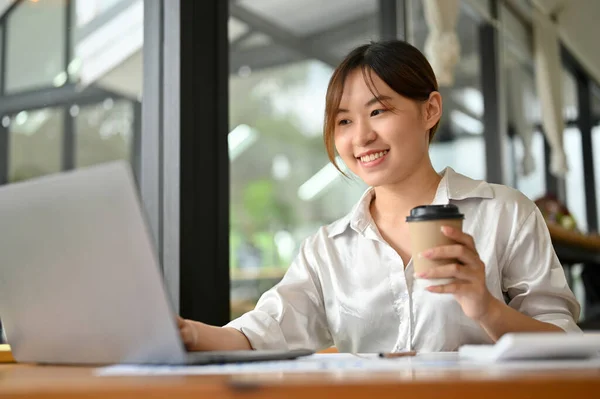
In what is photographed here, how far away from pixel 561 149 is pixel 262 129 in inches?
106

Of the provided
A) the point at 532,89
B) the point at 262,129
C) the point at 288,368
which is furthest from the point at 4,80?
the point at 532,89

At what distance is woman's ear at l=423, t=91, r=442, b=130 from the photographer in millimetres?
1567

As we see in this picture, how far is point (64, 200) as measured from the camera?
2.82 ft

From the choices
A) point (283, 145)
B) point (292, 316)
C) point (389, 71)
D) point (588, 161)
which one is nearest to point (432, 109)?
point (389, 71)

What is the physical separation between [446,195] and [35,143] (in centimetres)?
122

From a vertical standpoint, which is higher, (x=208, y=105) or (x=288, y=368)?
(x=208, y=105)

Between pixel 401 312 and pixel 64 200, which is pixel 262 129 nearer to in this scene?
pixel 401 312

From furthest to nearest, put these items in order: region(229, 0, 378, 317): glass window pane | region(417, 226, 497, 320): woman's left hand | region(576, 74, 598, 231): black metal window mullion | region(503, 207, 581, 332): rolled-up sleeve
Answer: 1. region(576, 74, 598, 231): black metal window mullion
2. region(229, 0, 378, 317): glass window pane
3. region(503, 207, 581, 332): rolled-up sleeve
4. region(417, 226, 497, 320): woman's left hand

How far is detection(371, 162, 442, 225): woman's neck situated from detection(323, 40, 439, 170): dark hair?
0.17 meters

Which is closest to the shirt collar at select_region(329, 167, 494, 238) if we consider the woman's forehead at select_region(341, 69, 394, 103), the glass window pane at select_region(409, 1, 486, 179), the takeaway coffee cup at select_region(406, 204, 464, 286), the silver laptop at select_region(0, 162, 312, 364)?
the woman's forehead at select_region(341, 69, 394, 103)

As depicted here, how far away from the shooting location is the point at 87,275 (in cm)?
89

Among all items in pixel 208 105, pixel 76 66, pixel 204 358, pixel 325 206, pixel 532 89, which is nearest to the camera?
pixel 204 358

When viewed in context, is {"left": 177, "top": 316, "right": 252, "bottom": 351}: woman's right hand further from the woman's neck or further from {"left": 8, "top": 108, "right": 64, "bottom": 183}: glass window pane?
{"left": 8, "top": 108, "right": 64, "bottom": 183}: glass window pane

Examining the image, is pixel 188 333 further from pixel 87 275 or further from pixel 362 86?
pixel 362 86
